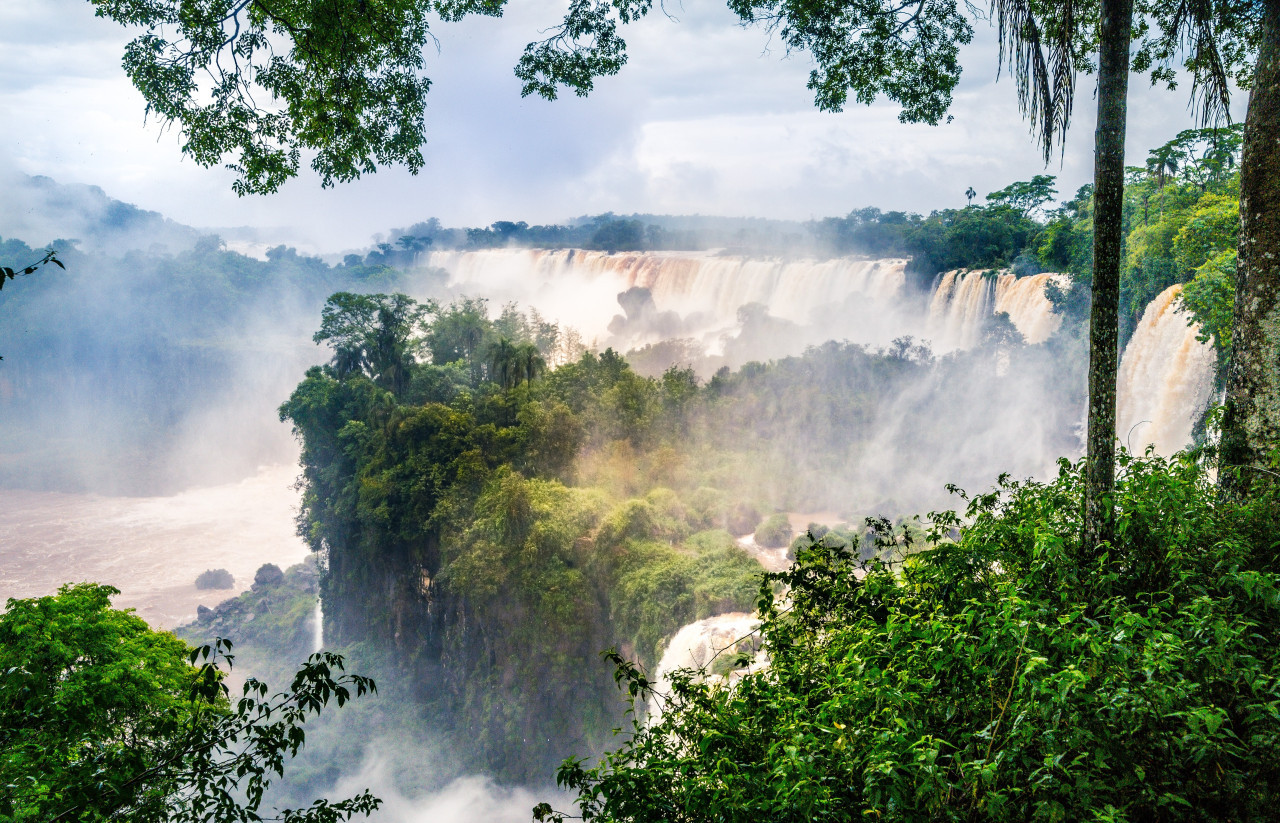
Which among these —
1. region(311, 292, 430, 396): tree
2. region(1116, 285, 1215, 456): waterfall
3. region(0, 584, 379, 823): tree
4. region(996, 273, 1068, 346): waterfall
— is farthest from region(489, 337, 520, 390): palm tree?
region(1116, 285, 1215, 456): waterfall

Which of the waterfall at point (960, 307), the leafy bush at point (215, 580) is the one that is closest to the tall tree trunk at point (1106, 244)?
the waterfall at point (960, 307)

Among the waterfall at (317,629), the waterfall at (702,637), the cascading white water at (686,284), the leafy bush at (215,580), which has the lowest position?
the waterfall at (317,629)

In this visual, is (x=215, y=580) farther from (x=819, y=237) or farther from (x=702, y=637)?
(x=819, y=237)

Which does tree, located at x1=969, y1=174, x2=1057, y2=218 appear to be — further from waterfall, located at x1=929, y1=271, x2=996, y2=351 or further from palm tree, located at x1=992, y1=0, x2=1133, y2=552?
palm tree, located at x1=992, y1=0, x2=1133, y2=552

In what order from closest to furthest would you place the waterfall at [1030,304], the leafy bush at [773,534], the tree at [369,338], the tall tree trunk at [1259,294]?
1. the tall tree trunk at [1259,294]
2. the leafy bush at [773,534]
3. the waterfall at [1030,304]
4. the tree at [369,338]

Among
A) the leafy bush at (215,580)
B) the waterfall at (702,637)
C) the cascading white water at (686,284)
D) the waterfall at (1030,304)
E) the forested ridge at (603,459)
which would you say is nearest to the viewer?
the waterfall at (702,637)

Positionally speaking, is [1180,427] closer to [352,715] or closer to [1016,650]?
[1016,650]

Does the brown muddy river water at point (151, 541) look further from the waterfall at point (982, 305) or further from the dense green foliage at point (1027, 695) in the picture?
the dense green foliage at point (1027, 695)
